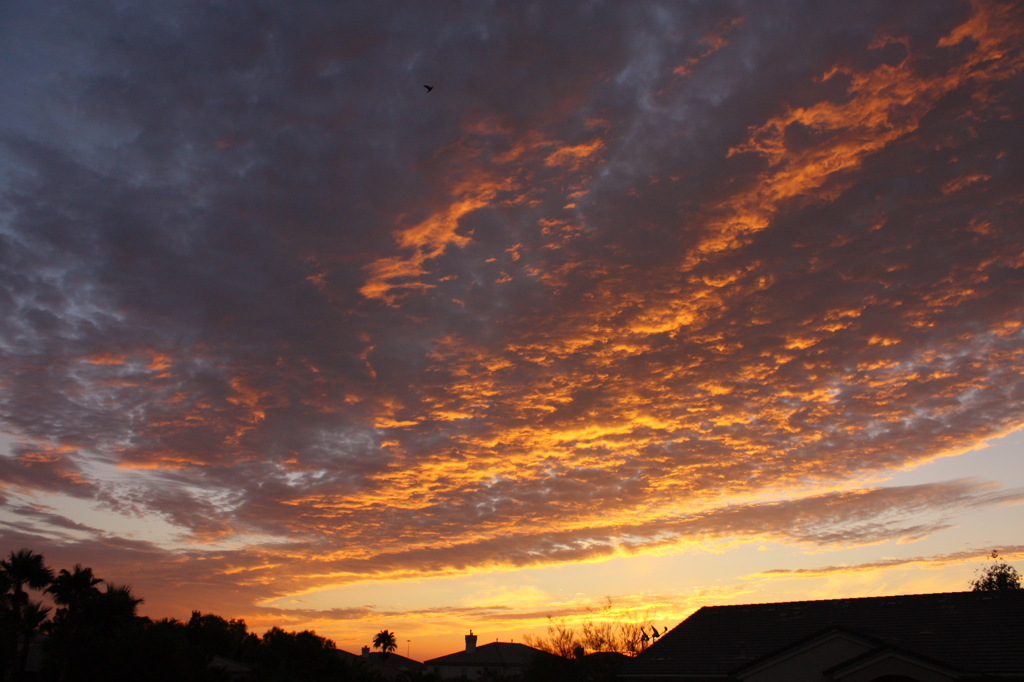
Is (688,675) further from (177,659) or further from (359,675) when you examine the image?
(359,675)

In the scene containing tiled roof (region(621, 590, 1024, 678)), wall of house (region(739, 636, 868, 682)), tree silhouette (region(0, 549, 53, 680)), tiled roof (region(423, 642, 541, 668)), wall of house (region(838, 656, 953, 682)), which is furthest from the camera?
tiled roof (region(423, 642, 541, 668))

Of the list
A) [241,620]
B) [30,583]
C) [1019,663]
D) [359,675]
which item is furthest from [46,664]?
[241,620]

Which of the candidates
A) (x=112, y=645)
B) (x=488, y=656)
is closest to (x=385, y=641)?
(x=488, y=656)

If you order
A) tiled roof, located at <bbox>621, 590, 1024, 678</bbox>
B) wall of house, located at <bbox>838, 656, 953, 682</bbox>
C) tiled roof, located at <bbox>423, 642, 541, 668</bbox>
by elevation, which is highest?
tiled roof, located at <bbox>621, 590, 1024, 678</bbox>

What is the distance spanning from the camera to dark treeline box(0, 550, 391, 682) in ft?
109

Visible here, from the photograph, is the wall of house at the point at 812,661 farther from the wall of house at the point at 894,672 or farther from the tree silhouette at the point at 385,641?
the tree silhouette at the point at 385,641

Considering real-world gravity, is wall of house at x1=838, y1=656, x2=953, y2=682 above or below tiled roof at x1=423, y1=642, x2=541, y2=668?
above

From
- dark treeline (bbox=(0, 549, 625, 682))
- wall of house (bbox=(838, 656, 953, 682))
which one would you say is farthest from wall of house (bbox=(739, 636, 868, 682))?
dark treeline (bbox=(0, 549, 625, 682))

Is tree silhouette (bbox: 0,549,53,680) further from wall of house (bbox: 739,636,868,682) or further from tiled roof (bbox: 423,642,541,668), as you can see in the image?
tiled roof (bbox: 423,642,541,668)

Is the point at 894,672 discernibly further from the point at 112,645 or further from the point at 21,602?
the point at 21,602

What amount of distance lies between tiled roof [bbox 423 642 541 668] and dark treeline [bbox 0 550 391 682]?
34392 mm

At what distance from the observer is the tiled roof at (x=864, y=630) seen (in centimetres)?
2980

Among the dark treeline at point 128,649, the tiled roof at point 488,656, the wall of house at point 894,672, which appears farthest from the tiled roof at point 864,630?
the tiled roof at point 488,656

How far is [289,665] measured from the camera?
50.5 m
